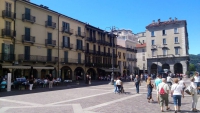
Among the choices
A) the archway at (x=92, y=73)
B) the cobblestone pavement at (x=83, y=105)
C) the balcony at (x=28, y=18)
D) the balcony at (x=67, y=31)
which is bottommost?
the cobblestone pavement at (x=83, y=105)

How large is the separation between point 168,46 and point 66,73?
32.4 meters

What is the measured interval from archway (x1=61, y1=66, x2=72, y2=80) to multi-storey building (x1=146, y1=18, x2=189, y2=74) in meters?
28.0

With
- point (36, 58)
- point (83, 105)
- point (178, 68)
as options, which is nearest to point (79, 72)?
point (36, 58)

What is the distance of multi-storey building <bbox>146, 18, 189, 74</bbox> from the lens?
54.5 metres

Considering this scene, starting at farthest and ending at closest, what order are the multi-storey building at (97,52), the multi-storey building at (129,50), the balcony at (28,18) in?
the multi-storey building at (129,50) → the multi-storey building at (97,52) → the balcony at (28,18)

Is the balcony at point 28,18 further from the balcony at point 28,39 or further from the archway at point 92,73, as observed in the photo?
the archway at point 92,73

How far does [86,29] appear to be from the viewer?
45.0 metres

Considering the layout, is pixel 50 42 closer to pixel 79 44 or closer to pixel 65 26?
pixel 65 26

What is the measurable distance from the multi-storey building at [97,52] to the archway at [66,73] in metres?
5.02

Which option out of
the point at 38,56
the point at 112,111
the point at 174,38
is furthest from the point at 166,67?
the point at 112,111

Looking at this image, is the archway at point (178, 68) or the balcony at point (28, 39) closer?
the balcony at point (28, 39)

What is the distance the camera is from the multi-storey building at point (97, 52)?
45219mm

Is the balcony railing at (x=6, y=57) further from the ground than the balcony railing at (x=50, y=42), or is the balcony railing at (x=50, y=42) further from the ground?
the balcony railing at (x=50, y=42)

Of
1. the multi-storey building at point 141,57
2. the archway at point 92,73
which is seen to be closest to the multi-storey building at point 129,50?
the multi-storey building at point 141,57
